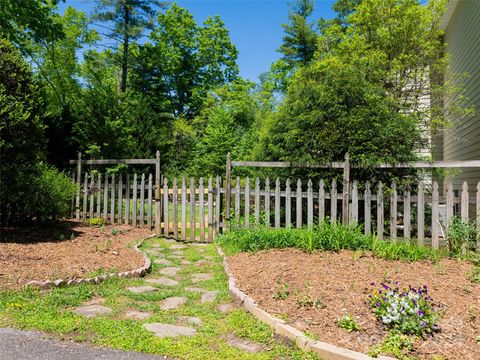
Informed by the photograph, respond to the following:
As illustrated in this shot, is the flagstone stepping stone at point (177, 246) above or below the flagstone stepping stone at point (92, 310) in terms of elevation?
above

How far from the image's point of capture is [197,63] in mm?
31219

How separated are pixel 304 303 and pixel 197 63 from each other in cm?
2990

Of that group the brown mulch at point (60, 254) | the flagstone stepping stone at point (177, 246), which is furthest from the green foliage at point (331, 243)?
the brown mulch at point (60, 254)

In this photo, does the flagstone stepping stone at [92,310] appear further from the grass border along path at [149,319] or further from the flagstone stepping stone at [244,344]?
the flagstone stepping stone at [244,344]

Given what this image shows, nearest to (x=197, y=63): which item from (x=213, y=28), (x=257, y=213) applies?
(x=213, y=28)

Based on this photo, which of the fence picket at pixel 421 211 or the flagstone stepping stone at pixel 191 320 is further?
the fence picket at pixel 421 211

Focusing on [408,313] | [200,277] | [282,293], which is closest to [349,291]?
[282,293]

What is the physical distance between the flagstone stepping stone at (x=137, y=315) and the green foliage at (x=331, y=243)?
2.60 m

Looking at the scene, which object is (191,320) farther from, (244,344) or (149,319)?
(244,344)

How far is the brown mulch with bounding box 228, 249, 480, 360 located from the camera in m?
2.97

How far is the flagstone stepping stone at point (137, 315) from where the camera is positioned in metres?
3.69

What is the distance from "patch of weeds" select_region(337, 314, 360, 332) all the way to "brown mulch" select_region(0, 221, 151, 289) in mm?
A: 3193

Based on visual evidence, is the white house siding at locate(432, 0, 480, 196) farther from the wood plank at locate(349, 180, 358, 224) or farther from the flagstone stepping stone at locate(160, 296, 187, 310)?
the flagstone stepping stone at locate(160, 296, 187, 310)

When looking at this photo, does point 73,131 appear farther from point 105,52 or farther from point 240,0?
point 105,52
